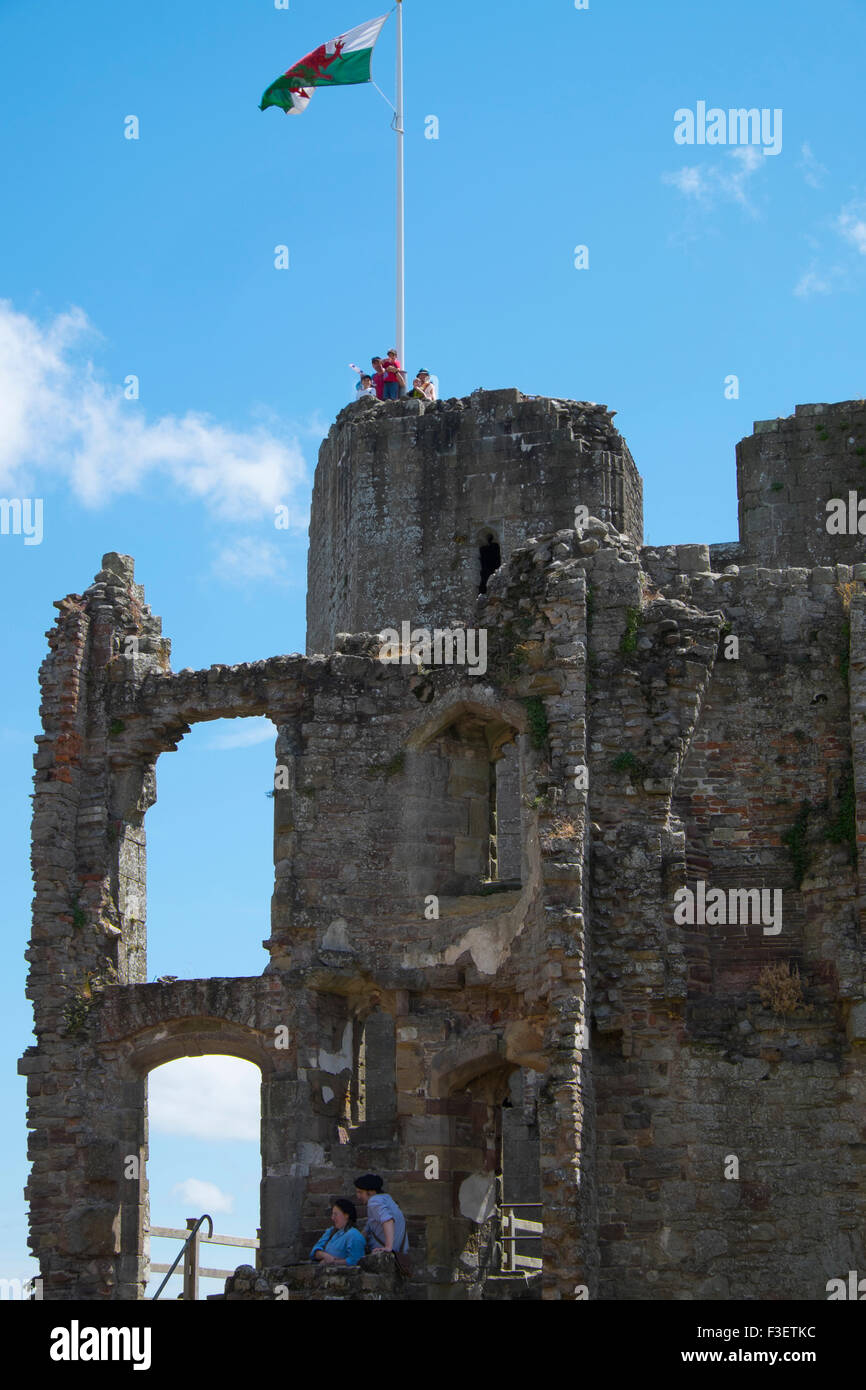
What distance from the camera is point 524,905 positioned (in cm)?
2575

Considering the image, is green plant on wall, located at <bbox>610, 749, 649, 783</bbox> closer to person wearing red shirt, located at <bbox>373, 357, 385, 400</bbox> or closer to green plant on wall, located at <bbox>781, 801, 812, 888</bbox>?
green plant on wall, located at <bbox>781, 801, 812, 888</bbox>

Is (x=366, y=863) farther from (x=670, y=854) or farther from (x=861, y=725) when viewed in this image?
(x=861, y=725)

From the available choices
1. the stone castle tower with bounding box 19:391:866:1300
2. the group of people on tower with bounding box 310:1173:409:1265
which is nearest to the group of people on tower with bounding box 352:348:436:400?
the stone castle tower with bounding box 19:391:866:1300

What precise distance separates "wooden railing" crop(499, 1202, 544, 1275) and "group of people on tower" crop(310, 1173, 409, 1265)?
239 centimetres

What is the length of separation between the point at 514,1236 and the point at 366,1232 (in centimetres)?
420

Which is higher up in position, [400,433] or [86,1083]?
[400,433]

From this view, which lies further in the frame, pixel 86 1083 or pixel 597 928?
pixel 86 1083

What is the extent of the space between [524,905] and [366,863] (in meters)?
2.29

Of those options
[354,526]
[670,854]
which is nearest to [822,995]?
[670,854]

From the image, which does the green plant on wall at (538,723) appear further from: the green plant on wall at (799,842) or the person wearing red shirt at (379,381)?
the person wearing red shirt at (379,381)

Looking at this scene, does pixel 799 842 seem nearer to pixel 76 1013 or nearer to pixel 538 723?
pixel 538 723

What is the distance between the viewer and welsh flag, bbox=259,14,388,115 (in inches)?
1393

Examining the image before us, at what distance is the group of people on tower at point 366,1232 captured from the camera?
24.0 meters

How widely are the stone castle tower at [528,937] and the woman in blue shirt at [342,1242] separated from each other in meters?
0.41
